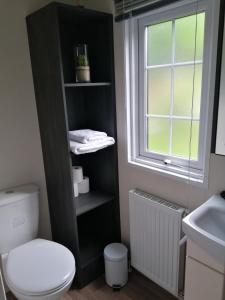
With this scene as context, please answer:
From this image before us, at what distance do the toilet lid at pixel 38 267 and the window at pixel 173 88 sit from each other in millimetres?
822

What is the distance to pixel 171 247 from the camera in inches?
60.9

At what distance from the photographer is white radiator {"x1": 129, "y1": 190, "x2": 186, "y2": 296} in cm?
151

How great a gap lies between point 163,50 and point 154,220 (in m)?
1.10

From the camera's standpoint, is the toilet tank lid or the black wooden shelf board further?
the black wooden shelf board

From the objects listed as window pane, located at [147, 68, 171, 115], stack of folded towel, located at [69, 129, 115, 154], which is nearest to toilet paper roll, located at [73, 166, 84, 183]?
stack of folded towel, located at [69, 129, 115, 154]

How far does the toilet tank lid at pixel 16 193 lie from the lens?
61.9 inches

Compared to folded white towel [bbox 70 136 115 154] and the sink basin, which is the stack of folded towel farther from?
the sink basin

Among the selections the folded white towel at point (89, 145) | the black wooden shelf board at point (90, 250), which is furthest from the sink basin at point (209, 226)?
the black wooden shelf board at point (90, 250)

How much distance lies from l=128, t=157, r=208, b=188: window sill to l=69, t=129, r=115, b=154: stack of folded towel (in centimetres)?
25

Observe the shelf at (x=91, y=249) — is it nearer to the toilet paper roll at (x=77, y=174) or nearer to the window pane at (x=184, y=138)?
the toilet paper roll at (x=77, y=174)

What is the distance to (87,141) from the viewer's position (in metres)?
1.62

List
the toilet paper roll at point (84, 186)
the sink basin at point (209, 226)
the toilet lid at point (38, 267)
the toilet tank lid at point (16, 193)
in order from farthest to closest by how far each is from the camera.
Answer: the toilet paper roll at point (84, 186) < the toilet tank lid at point (16, 193) < the toilet lid at point (38, 267) < the sink basin at point (209, 226)

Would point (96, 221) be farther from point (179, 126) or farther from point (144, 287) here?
point (179, 126)

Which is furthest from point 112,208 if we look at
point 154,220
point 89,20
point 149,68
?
point 89,20
